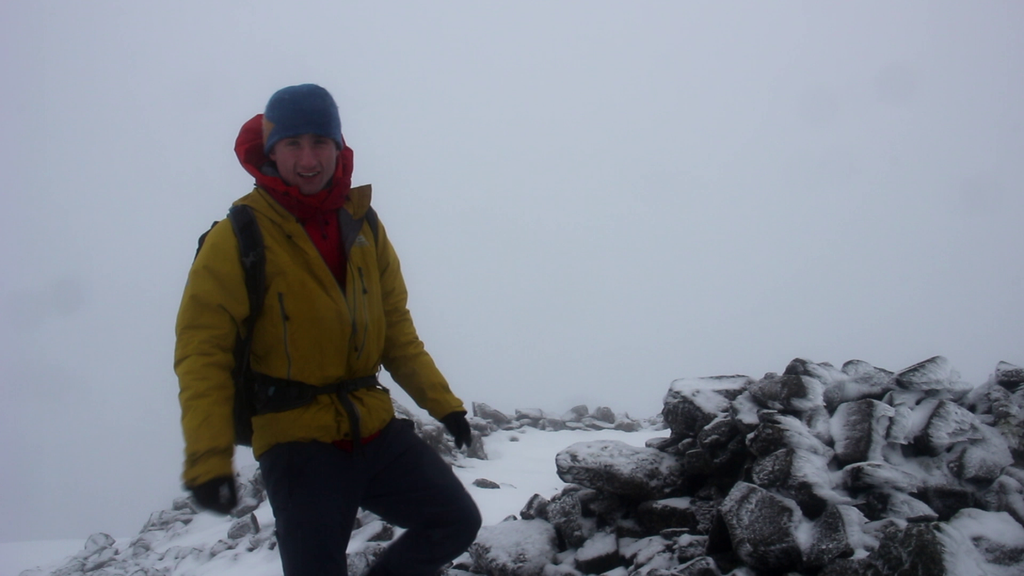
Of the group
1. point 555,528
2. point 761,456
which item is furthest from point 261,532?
point 761,456

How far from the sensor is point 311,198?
10.5 ft

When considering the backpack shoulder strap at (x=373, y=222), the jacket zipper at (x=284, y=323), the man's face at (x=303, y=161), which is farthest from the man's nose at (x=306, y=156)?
the jacket zipper at (x=284, y=323)

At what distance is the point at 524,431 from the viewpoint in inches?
572

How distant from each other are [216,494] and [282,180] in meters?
1.40

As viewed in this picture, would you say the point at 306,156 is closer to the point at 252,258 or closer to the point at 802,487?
the point at 252,258

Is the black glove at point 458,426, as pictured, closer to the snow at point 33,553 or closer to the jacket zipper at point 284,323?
the jacket zipper at point 284,323

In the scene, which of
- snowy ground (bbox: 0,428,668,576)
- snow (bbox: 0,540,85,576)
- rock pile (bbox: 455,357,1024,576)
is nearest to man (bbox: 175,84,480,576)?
rock pile (bbox: 455,357,1024,576)

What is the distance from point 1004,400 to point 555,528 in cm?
377

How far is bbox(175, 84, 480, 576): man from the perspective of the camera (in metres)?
2.86

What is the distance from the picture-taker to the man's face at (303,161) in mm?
3258

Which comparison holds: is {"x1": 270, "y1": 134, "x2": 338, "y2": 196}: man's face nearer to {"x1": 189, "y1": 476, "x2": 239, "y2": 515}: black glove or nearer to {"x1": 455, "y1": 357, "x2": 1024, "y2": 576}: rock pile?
{"x1": 189, "y1": 476, "x2": 239, "y2": 515}: black glove

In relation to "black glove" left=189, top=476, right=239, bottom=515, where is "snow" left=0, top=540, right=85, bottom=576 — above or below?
below

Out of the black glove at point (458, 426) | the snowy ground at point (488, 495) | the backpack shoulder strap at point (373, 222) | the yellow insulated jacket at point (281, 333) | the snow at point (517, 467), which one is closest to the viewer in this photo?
the yellow insulated jacket at point (281, 333)

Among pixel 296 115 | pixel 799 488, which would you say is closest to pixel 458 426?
pixel 296 115
